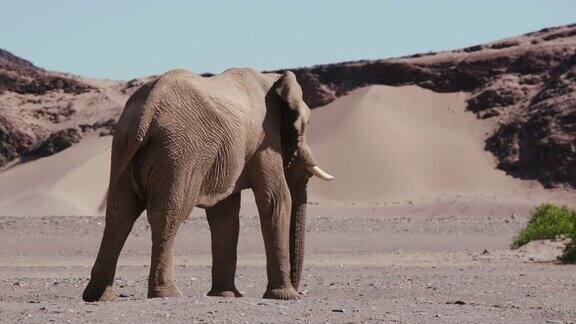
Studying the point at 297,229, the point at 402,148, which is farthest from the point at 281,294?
the point at 402,148

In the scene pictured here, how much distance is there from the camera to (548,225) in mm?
26438

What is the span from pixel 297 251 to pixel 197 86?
2.61 metres

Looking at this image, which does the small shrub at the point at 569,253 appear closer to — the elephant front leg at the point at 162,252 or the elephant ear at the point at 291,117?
the elephant ear at the point at 291,117

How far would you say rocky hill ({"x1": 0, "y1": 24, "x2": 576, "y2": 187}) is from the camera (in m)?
53.9

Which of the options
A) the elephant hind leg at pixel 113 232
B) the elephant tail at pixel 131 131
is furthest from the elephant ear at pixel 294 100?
the elephant hind leg at pixel 113 232

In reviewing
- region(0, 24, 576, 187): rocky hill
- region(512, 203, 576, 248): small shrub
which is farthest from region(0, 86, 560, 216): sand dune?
region(512, 203, 576, 248): small shrub

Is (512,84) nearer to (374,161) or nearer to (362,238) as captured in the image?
(374,161)

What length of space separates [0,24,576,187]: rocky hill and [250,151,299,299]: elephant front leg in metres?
38.6

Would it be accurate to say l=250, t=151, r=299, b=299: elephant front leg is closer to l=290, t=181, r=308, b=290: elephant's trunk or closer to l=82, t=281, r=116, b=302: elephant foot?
l=290, t=181, r=308, b=290: elephant's trunk

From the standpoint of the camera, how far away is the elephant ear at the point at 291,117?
46.8 feet

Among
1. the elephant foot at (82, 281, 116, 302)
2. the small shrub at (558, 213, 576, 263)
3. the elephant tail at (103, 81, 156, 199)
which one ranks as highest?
the elephant tail at (103, 81, 156, 199)

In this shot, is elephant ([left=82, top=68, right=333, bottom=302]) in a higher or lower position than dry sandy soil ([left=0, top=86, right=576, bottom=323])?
higher

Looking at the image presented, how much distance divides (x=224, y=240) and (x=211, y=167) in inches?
61.5

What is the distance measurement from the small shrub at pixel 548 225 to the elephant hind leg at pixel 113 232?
13.9 m
